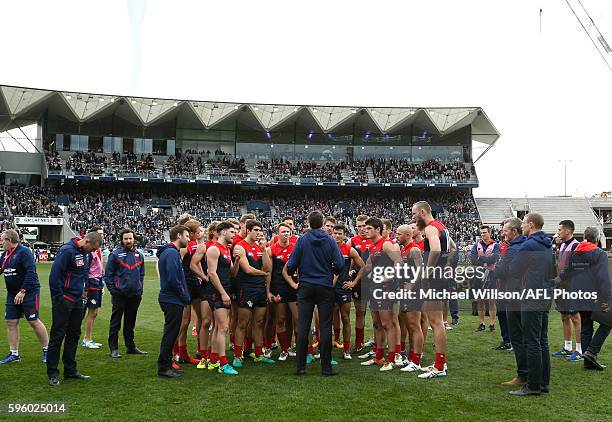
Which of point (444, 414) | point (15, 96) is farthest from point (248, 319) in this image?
point (15, 96)

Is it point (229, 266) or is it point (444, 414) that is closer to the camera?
point (444, 414)

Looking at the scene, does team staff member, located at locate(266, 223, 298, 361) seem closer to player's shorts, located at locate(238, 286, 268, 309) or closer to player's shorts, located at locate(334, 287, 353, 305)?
player's shorts, located at locate(238, 286, 268, 309)

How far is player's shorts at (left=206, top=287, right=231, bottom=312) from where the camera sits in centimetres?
726

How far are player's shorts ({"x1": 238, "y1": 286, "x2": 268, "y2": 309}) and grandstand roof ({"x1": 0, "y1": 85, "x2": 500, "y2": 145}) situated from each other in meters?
43.5

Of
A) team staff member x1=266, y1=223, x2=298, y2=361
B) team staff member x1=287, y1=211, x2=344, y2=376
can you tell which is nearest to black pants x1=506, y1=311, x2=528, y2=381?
team staff member x1=287, y1=211, x2=344, y2=376

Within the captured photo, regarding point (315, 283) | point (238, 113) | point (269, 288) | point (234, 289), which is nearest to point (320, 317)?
point (315, 283)

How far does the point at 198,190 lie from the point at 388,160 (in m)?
19.1

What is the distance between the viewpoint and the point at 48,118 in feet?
165

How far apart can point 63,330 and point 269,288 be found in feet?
9.48

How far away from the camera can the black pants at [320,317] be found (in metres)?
7.21

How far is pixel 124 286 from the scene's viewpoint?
8.53 meters

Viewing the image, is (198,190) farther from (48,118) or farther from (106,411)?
(106,411)

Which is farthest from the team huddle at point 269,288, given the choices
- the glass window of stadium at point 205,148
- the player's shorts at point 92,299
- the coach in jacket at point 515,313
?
the glass window of stadium at point 205,148

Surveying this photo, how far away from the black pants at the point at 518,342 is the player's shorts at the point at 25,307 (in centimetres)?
633
